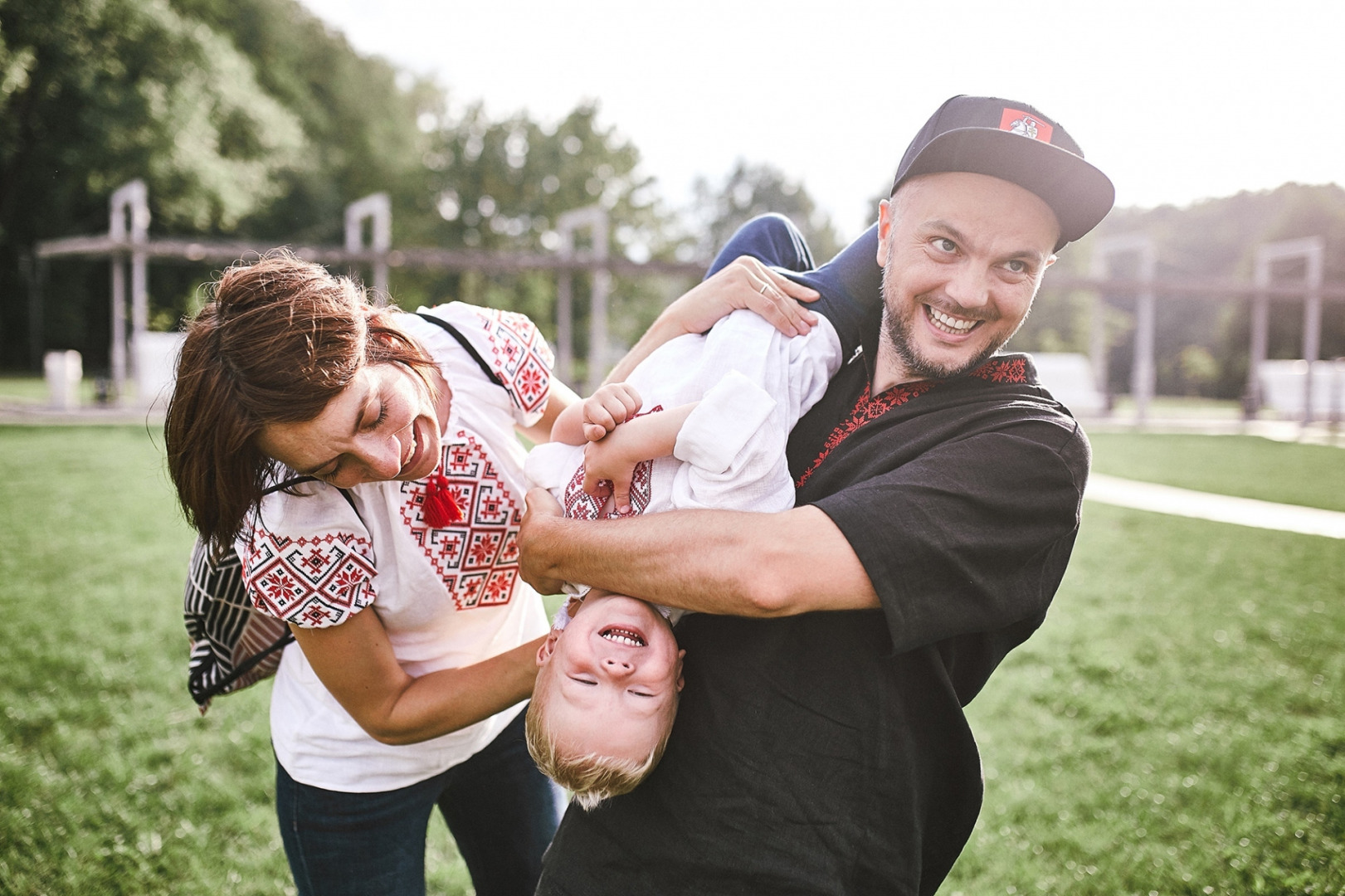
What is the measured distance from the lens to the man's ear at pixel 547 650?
1.84 meters

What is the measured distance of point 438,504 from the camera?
1.87 meters

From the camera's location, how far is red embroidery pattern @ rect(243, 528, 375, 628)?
1.69m

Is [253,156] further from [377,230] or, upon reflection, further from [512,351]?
[512,351]

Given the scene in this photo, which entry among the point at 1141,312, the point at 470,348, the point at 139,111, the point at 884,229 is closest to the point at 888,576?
Result: the point at 884,229

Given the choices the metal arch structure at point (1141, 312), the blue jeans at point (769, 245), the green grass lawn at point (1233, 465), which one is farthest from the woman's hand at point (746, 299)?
the metal arch structure at point (1141, 312)

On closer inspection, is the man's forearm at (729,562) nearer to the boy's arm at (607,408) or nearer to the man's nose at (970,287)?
the boy's arm at (607,408)

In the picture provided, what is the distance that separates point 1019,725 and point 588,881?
12.6 ft

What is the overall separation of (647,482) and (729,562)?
1.31ft

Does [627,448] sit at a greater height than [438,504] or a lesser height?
greater

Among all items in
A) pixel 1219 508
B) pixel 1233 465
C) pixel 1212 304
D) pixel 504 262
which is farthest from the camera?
pixel 1212 304

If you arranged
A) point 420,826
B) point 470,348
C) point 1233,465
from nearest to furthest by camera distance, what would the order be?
point 470,348, point 420,826, point 1233,465

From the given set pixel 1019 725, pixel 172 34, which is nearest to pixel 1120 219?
pixel 172 34

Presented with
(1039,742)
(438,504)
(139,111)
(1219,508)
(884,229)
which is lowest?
(1039,742)

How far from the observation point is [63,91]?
1040 inches
